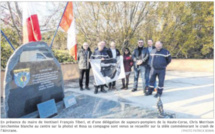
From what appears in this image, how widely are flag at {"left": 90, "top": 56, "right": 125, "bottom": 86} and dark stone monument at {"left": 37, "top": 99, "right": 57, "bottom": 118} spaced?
152 cm

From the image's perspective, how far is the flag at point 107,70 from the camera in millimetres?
4484

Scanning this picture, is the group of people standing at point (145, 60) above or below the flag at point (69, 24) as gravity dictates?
below

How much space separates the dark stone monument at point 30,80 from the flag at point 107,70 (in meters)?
1.12

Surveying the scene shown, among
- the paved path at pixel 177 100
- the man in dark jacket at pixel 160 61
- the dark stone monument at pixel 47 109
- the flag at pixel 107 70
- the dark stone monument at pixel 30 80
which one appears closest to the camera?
the dark stone monument at pixel 30 80

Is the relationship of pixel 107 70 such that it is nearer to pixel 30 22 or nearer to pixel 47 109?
pixel 47 109

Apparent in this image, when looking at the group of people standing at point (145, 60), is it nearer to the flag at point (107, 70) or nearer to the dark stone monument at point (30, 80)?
the flag at point (107, 70)

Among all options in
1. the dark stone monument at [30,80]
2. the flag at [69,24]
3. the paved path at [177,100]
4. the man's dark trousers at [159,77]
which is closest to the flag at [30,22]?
the dark stone monument at [30,80]

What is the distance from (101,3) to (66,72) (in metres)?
3.84

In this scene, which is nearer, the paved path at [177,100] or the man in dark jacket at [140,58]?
the paved path at [177,100]

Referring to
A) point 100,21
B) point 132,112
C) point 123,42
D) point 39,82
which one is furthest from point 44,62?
point 123,42

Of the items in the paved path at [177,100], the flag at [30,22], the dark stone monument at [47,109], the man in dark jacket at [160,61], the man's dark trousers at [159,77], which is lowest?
the paved path at [177,100]

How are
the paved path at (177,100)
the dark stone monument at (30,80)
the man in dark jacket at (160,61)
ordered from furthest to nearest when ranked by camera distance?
the man in dark jacket at (160,61) → the paved path at (177,100) → the dark stone monument at (30,80)

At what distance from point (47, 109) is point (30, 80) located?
2.32ft

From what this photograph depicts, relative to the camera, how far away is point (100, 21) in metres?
7.74
